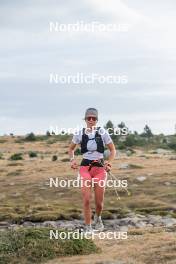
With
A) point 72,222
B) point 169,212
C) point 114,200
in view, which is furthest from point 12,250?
point 114,200

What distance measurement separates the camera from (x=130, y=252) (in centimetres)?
1329

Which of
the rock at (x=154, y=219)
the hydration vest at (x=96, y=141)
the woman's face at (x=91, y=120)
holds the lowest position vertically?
the rock at (x=154, y=219)

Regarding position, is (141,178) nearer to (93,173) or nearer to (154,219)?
(154,219)

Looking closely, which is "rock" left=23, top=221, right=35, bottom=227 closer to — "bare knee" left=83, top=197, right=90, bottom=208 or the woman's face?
"bare knee" left=83, top=197, right=90, bottom=208

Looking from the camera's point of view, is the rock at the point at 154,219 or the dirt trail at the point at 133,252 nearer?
the dirt trail at the point at 133,252

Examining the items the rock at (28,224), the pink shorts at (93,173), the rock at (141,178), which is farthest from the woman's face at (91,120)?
the rock at (141,178)

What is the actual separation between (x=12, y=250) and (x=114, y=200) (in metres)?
19.8

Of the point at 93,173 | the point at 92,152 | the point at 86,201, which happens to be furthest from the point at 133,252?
the point at 92,152

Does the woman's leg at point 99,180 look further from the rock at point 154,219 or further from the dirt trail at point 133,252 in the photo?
the rock at point 154,219

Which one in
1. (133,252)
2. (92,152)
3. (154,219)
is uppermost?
(92,152)

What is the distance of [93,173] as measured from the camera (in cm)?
1487

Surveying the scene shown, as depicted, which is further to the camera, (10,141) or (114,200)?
(10,141)

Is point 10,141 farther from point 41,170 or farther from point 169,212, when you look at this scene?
point 169,212

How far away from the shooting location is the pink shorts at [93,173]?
584 inches
